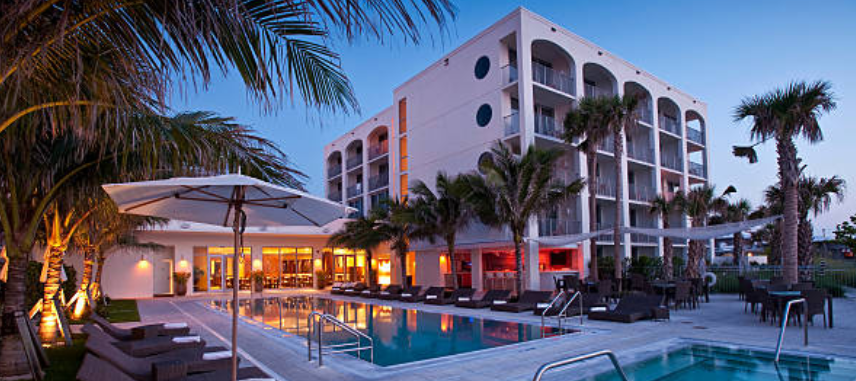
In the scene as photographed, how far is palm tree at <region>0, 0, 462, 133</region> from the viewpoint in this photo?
1.96 metres

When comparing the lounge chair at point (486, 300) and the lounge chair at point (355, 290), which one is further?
the lounge chair at point (355, 290)

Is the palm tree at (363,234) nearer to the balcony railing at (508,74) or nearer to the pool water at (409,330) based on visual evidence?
the pool water at (409,330)

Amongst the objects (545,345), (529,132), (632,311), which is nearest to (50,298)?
(545,345)

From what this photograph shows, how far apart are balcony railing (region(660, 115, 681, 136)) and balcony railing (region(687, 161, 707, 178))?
2.80 metres

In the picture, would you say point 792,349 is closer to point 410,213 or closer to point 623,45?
point 410,213

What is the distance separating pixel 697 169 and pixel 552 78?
14336 mm

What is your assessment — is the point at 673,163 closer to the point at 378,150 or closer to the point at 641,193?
the point at 641,193

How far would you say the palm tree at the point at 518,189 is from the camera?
16984mm

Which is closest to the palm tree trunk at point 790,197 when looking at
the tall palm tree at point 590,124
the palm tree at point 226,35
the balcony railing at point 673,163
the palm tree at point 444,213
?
the tall palm tree at point 590,124

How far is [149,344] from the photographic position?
7602mm

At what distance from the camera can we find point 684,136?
29562mm

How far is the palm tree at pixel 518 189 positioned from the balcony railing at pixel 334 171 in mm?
20904

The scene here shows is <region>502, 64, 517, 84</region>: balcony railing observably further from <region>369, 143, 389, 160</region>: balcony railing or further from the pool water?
<region>369, 143, 389, 160</region>: balcony railing

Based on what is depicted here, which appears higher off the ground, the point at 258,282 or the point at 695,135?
the point at 695,135
